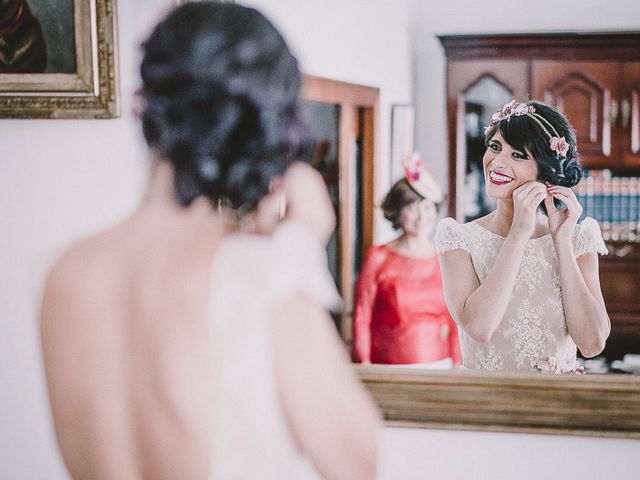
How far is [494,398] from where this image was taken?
128 cm

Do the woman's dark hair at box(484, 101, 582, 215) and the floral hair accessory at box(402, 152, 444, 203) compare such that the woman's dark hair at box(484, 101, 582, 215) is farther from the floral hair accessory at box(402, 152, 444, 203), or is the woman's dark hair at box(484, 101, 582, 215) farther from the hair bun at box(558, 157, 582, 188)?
the floral hair accessory at box(402, 152, 444, 203)

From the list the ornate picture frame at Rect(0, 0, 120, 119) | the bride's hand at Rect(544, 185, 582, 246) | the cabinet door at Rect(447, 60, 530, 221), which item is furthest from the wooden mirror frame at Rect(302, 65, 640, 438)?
the ornate picture frame at Rect(0, 0, 120, 119)

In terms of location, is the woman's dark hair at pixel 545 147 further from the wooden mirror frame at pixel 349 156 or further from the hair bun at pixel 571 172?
the wooden mirror frame at pixel 349 156

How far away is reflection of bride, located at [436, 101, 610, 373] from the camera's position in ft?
4.03

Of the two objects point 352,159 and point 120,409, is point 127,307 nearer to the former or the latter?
point 120,409

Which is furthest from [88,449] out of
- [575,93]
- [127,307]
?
[575,93]

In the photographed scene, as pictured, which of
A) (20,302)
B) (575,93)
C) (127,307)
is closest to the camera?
(127,307)

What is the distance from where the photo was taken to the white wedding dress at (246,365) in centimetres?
70

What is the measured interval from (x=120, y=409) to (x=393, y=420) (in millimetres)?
732

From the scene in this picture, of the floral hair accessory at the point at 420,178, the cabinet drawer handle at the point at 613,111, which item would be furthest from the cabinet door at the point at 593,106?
the floral hair accessory at the point at 420,178

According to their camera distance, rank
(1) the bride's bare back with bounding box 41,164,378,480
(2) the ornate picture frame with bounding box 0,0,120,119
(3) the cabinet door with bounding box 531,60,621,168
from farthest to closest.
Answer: (2) the ornate picture frame with bounding box 0,0,120,119 < (3) the cabinet door with bounding box 531,60,621,168 < (1) the bride's bare back with bounding box 41,164,378,480

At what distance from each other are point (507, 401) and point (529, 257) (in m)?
0.28

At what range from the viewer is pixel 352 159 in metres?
1.33

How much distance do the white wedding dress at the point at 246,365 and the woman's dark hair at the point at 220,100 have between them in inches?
3.1
